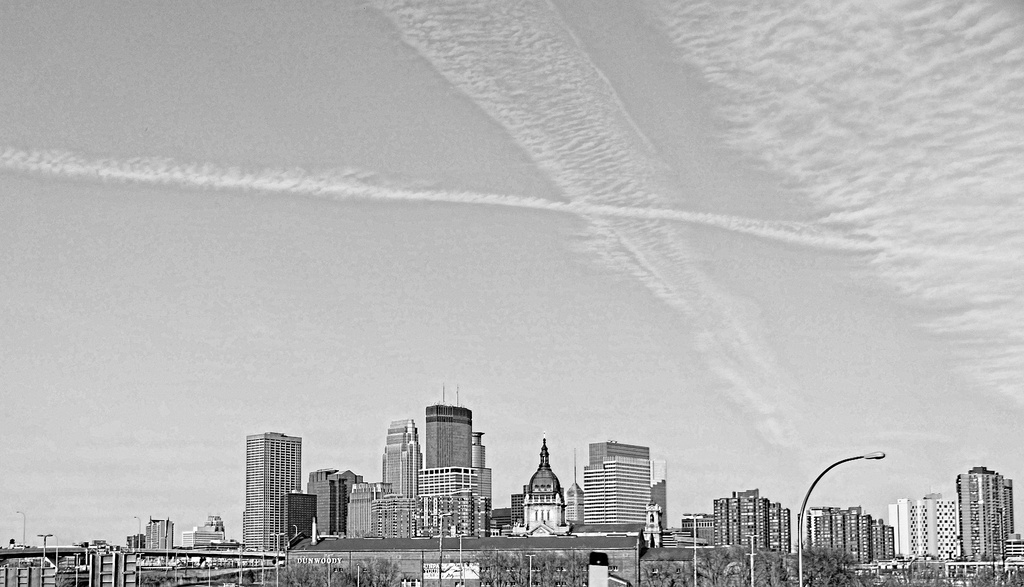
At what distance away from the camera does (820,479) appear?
50969 millimetres

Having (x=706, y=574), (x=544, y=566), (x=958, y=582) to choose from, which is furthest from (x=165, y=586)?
(x=958, y=582)

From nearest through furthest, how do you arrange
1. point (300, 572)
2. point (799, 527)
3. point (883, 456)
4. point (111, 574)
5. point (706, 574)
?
1. point (111, 574)
2. point (883, 456)
3. point (799, 527)
4. point (706, 574)
5. point (300, 572)

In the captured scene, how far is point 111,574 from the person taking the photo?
40.5m

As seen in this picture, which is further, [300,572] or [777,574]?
[300,572]

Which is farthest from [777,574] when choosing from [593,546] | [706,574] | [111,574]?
[111,574]

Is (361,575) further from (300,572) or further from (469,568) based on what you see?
(469,568)

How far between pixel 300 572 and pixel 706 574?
1907 inches

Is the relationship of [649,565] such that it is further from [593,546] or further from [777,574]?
[777,574]

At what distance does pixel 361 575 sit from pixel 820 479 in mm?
131143

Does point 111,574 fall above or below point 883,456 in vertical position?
below

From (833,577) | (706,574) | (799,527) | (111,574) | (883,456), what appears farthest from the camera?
(706,574)

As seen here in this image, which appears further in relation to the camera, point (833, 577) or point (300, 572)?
point (300, 572)

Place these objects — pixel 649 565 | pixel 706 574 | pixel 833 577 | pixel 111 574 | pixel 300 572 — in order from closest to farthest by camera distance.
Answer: pixel 111 574
pixel 833 577
pixel 706 574
pixel 300 572
pixel 649 565

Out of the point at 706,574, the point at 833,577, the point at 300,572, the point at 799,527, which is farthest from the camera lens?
the point at 300,572
